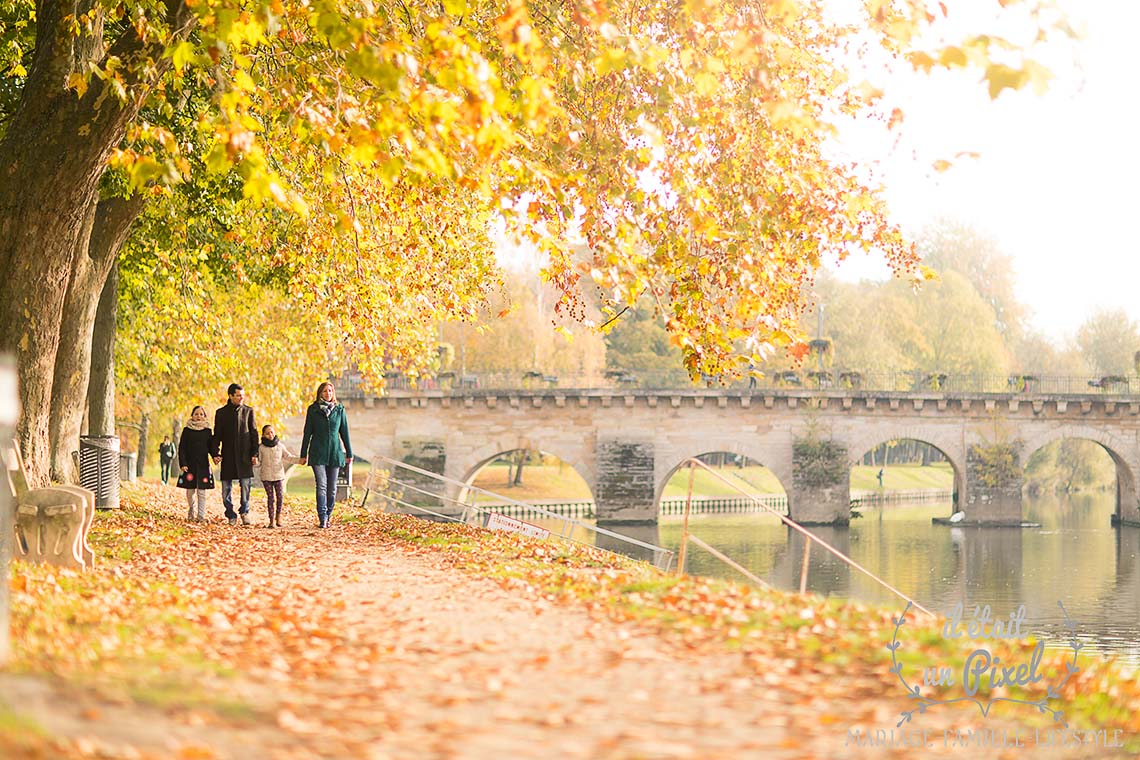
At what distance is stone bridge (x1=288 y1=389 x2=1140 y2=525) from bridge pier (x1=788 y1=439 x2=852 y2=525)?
0.03m

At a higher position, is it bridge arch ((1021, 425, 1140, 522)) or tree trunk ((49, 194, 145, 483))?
tree trunk ((49, 194, 145, 483))

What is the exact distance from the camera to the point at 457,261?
1677cm

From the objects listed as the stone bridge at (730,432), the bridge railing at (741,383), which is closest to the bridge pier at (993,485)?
the stone bridge at (730,432)

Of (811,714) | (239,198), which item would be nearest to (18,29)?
(239,198)

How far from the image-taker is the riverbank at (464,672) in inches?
171

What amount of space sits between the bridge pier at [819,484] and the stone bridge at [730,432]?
0.11ft

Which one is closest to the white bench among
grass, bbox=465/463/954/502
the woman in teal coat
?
the woman in teal coat

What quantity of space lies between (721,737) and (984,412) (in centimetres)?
4052

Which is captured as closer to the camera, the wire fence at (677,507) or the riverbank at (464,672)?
the riverbank at (464,672)

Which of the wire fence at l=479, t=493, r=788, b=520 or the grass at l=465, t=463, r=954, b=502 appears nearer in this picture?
the wire fence at l=479, t=493, r=788, b=520

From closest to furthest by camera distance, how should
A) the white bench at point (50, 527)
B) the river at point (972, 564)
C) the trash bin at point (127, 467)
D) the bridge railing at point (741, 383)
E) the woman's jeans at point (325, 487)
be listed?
the white bench at point (50, 527) → the woman's jeans at point (325, 487) → the trash bin at point (127, 467) → the river at point (972, 564) → the bridge railing at point (741, 383)

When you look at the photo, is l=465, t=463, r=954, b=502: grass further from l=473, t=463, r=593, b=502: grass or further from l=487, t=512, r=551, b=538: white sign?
l=487, t=512, r=551, b=538: white sign

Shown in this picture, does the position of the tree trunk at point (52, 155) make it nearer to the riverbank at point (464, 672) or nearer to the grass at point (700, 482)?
the riverbank at point (464, 672)

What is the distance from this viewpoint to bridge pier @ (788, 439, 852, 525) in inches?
1628
